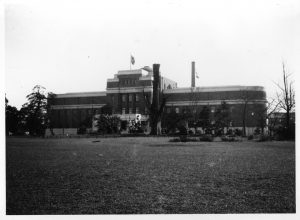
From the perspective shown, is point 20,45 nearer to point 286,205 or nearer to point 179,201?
point 179,201

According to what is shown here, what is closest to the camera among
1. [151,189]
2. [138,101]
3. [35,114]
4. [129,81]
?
[151,189]

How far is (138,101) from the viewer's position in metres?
69.3

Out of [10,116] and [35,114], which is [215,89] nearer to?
[35,114]

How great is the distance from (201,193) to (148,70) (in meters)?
62.6

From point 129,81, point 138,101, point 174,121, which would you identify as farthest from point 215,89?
point 174,121

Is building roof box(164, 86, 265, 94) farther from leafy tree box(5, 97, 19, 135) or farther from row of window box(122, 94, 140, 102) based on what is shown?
leafy tree box(5, 97, 19, 135)

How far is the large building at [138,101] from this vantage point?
61.6 meters

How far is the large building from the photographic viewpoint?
6156 cm

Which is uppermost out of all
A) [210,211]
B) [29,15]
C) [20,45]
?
[29,15]

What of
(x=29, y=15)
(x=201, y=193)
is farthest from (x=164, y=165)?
(x=29, y=15)

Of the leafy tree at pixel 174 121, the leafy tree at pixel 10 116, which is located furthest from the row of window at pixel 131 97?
the leafy tree at pixel 10 116

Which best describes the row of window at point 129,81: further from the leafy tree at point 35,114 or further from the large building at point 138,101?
the leafy tree at point 35,114

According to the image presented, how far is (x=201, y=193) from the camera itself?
8086 millimetres

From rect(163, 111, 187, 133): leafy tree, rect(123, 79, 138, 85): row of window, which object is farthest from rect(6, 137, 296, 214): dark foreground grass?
rect(123, 79, 138, 85): row of window
